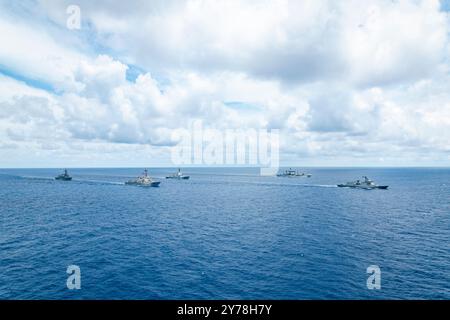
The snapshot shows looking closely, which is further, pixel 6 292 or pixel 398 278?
pixel 398 278

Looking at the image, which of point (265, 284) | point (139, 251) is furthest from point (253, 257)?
point (139, 251)

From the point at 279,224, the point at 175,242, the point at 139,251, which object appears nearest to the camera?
the point at 139,251
